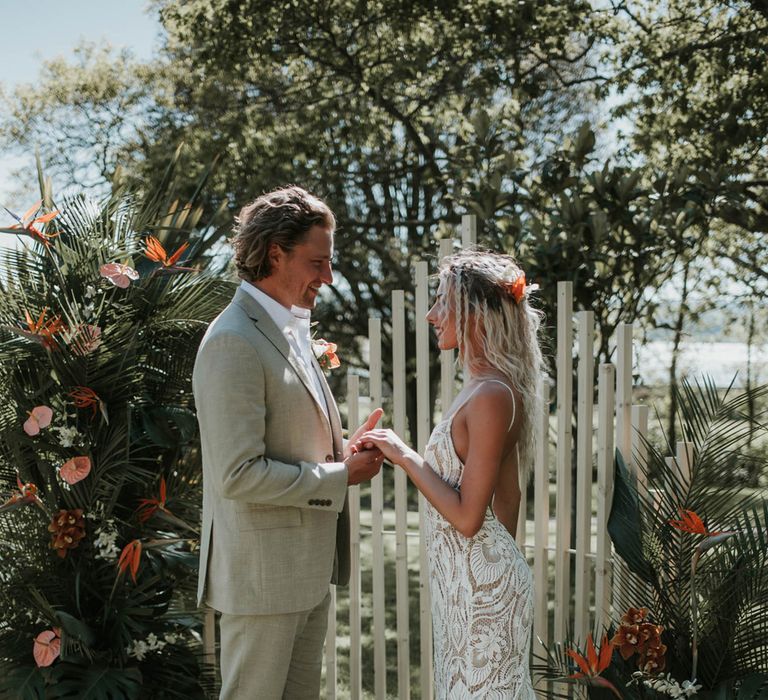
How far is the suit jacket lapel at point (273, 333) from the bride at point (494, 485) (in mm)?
265

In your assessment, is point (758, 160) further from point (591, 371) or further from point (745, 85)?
point (591, 371)

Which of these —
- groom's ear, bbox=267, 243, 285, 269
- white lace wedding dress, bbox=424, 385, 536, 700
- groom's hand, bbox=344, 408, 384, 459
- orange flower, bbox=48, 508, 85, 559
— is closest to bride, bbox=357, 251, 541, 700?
white lace wedding dress, bbox=424, 385, 536, 700

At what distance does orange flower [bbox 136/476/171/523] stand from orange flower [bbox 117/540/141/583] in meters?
0.23

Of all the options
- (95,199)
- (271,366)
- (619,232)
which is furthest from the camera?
(619,232)

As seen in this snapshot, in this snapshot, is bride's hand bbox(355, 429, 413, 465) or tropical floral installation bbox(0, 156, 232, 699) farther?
tropical floral installation bbox(0, 156, 232, 699)

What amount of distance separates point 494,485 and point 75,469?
1664 millimetres

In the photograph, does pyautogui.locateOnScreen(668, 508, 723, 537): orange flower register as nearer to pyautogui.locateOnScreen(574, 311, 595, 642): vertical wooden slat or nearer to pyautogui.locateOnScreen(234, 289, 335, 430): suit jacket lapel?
pyautogui.locateOnScreen(574, 311, 595, 642): vertical wooden slat

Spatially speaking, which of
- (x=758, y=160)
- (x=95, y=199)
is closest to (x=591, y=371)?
(x=95, y=199)

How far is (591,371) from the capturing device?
330cm

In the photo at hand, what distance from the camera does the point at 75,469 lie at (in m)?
3.25

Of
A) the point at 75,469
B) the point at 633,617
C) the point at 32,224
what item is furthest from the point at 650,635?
the point at 32,224

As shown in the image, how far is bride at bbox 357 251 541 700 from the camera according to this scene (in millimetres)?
2520

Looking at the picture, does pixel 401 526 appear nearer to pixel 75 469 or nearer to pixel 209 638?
pixel 209 638

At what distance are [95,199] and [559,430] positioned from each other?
2.20 metres
